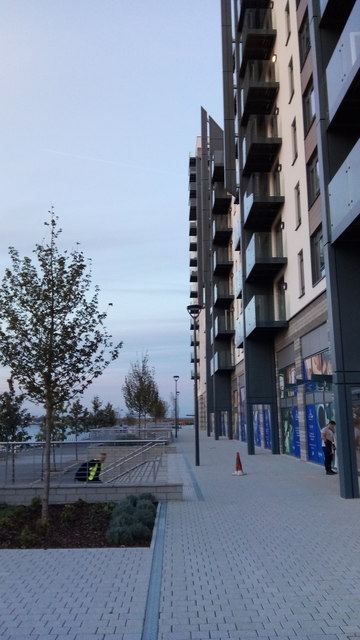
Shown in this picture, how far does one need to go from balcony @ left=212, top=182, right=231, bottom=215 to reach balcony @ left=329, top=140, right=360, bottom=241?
28.6m

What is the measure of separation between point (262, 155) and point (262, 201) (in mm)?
2588

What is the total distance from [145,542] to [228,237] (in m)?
35.0

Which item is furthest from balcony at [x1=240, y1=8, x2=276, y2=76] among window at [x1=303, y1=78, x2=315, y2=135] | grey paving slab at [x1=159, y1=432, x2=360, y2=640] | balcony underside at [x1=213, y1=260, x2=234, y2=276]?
grey paving slab at [x1=159, y1=432, x2=360, y2=640]

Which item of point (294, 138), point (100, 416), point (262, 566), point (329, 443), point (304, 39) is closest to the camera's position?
point (262, 566)

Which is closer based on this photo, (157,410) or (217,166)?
(217,166)

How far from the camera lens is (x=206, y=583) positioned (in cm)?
659

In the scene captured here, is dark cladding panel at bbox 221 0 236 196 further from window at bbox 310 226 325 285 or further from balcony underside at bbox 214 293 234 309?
balcony underside at bbox 214 293 234 309

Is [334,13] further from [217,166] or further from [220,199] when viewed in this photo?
[220,199]

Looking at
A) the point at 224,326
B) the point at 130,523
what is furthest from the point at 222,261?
the point at 130,523

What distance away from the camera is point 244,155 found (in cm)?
2698

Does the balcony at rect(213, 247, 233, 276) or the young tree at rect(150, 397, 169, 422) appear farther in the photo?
the young tree at rect(150, 397, 169, 422)

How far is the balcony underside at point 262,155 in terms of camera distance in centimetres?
2486

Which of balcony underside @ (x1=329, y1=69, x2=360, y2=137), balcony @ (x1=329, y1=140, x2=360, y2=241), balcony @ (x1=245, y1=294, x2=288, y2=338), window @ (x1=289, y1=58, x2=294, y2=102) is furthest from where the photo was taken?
balcony @ (x1=245, y1=294, x2=288, y2=338)

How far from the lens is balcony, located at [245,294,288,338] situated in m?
24.4
